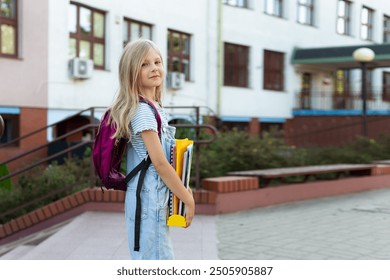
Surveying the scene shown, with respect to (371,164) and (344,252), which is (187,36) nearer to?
(371,164)

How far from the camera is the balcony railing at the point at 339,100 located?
20.4 metres

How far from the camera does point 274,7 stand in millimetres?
19984

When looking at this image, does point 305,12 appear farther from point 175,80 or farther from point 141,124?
point 141,124

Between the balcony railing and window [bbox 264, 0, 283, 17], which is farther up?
window [bbox 264, 0, 283, 17]

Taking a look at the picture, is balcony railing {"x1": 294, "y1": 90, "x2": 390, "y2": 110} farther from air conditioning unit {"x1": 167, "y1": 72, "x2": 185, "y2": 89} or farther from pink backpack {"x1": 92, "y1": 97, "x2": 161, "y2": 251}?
pink backpack {"x1": 92, "y1": 97, "x2": 161, "y2": 251}

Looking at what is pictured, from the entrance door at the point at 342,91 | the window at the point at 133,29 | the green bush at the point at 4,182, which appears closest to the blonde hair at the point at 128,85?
the green bush at the point at 4,182

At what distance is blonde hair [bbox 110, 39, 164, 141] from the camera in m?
2.53

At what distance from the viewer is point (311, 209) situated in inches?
275

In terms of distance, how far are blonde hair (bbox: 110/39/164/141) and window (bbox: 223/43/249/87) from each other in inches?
608

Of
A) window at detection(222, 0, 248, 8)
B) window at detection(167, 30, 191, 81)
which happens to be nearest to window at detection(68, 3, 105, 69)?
window at detection(167, 30, 191, 81)

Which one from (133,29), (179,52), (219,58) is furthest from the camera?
(219,58)

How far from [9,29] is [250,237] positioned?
7.28 metres

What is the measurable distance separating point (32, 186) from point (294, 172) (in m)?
2.98

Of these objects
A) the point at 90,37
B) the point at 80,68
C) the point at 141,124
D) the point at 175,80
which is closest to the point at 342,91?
the point at 175,80
